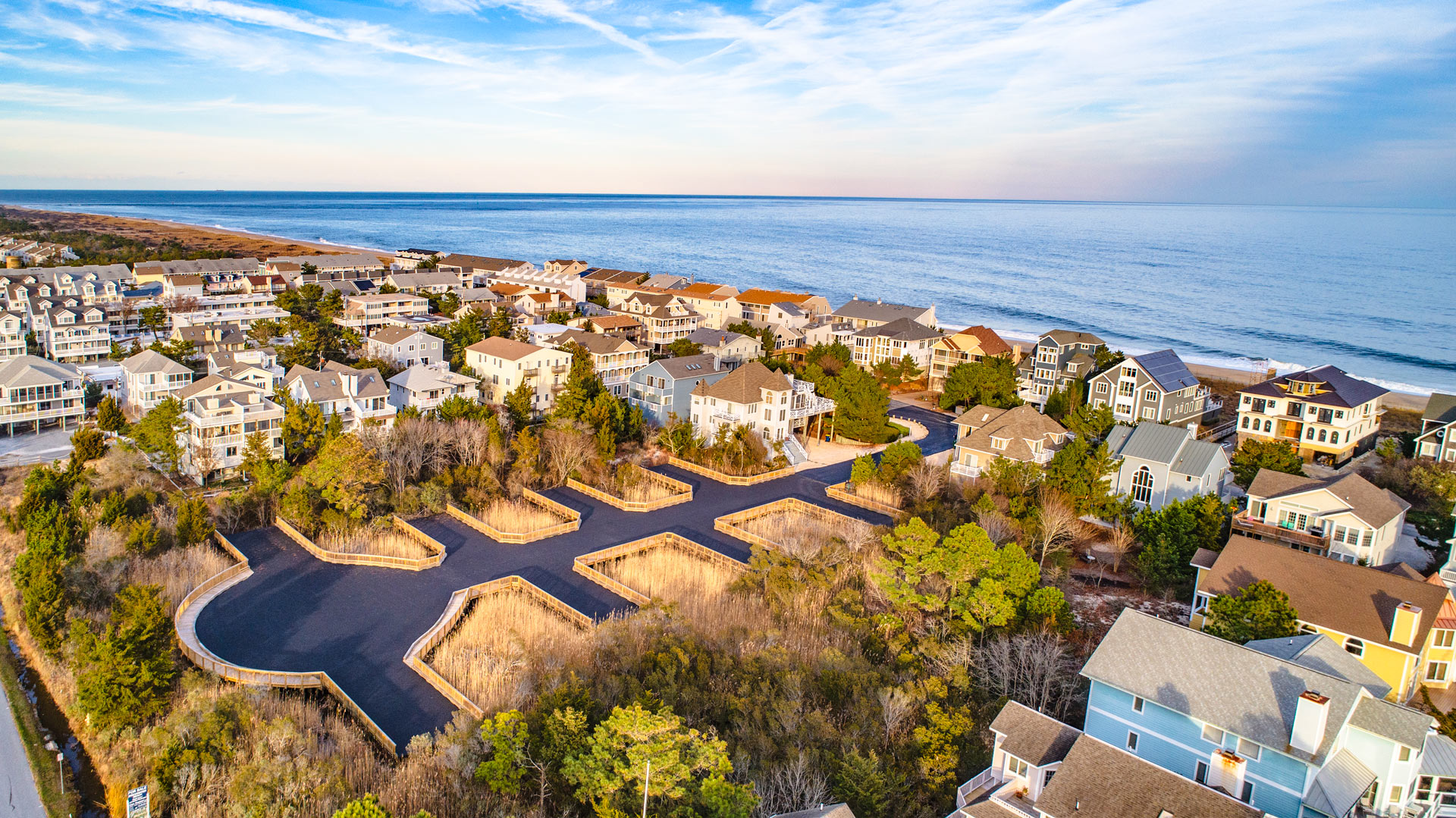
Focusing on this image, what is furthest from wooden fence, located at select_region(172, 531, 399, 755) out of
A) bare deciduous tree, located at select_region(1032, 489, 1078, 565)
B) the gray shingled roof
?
bare deciduous tree, located at select_region(1032, 489, 1078, 565)

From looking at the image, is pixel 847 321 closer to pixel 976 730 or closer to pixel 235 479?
pixel 235 479

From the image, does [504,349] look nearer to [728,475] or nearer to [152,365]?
[728,475]

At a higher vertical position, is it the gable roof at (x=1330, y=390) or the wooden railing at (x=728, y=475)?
the gable roof at (x=1330, y=390)

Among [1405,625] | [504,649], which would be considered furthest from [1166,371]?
[504,649]

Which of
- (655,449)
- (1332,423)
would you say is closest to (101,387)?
(655,449)

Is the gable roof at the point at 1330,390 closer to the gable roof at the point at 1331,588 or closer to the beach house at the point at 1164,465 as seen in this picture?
the beach house at the point at 1164,465

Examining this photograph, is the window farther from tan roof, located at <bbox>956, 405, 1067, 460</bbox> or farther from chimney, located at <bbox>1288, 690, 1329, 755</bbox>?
tan roof, located at <bbox>956, 405, 1067, 460</bbox>

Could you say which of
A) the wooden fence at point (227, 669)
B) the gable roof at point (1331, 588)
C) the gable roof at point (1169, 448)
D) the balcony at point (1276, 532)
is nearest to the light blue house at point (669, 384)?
the gable roof at point (1169, 448)

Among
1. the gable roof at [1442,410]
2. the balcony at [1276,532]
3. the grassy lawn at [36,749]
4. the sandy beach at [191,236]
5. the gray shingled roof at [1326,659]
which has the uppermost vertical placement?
the sandy beach at [191,236]
